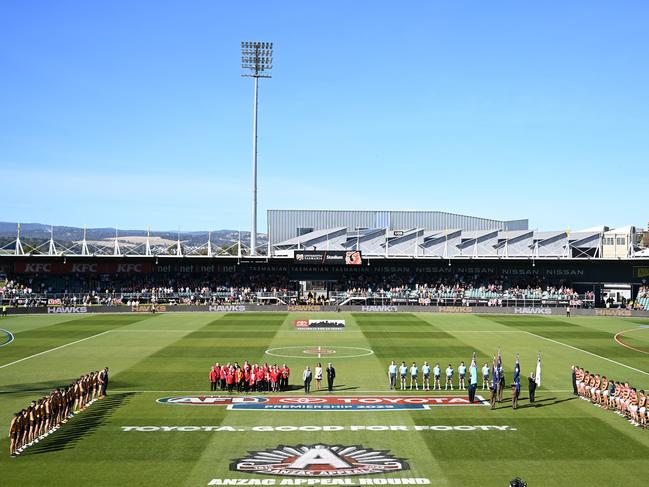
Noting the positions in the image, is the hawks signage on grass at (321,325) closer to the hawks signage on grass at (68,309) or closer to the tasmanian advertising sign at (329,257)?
the tasmanian advertising sign at (329,257)

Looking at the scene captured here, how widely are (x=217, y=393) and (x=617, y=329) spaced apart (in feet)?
134

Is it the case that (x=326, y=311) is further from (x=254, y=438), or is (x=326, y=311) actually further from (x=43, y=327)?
(x=254, y=438)

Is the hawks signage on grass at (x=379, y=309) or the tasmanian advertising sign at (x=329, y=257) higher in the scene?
the tasmanian advertising sign at (x=329, y=257)

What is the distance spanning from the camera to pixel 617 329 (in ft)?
193

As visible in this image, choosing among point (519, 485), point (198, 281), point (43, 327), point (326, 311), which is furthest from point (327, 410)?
point (198, 281)

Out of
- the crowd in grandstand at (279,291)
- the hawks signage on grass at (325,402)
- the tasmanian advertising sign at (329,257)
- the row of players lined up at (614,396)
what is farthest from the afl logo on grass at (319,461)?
the tasmanian advertising sign at (329,257)

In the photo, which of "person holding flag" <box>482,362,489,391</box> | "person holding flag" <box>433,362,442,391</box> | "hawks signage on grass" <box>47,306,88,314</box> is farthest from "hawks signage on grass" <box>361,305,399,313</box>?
"person holding flag" <box>433,362,442,391</box>

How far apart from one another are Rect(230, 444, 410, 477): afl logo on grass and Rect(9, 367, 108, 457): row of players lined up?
21.1 feet

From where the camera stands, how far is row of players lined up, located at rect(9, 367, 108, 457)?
20.7 metres

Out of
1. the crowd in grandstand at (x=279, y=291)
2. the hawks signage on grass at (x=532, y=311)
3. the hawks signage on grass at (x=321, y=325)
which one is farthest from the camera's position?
the crowd in grandstand at (x=279, y=291)

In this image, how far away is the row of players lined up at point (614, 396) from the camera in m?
24.7

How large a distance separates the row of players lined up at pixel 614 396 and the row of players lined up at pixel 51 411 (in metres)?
19.8

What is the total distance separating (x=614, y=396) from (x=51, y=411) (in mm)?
20421

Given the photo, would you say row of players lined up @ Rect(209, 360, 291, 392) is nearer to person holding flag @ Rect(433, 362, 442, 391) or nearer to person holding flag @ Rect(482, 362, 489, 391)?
person holding flag @ Rect(433, 362, 442, 391)
